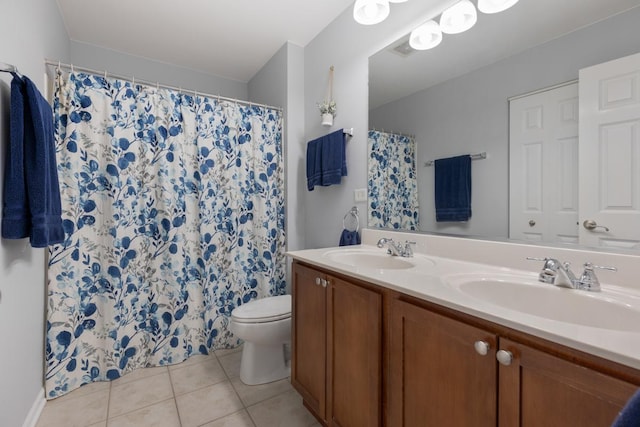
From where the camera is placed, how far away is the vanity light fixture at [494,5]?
1185 mm

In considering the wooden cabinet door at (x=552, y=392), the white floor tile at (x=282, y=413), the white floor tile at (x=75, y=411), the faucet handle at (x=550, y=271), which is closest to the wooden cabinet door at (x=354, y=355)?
the white floor tile at (x=282, y=413)

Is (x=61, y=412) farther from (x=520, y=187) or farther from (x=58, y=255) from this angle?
(x=520, y=187)

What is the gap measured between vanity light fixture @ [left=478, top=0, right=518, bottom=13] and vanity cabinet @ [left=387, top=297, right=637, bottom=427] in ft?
4.19

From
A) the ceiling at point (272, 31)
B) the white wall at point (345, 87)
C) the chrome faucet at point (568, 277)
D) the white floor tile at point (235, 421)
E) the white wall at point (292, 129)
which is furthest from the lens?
the white wall at point (292, 129)

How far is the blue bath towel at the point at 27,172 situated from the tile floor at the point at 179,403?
96 cm

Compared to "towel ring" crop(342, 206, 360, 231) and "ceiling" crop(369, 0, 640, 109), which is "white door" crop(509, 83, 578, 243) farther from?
"towel ring" crop(342, 206, 360, 231)

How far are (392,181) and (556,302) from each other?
3.35 feet

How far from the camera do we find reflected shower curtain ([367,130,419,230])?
1.61 meters

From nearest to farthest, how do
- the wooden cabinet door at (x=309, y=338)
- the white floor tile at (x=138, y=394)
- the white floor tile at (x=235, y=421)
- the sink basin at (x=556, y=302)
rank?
1. the sink basin at (x=556, y=302)
2. the wooden cabinet door at (x=309, y=338)
3. the white floor tile at (x=235, y=421)
4. the white floor tile at (x=138, y=394)

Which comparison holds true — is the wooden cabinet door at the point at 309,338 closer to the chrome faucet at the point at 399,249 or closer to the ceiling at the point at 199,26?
the chrome faucet at the point at 399,249

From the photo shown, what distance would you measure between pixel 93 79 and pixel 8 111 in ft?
2.18

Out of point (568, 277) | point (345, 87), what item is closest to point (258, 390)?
point (568, 277)

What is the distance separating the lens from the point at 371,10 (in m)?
1.56

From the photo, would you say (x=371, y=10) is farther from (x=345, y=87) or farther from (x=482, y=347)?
(x=482, y=347)
